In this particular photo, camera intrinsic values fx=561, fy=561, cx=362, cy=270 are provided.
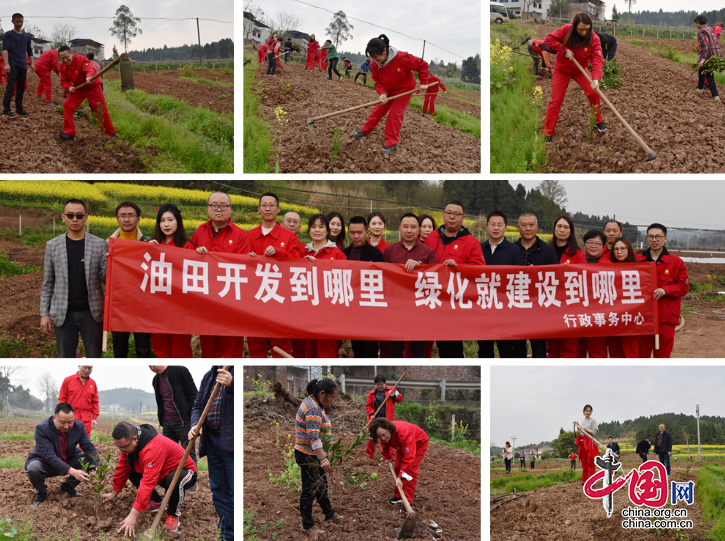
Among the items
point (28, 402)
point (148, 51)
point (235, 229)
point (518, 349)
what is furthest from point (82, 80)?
point (518, 349)

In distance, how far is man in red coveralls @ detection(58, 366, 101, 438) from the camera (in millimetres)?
5633

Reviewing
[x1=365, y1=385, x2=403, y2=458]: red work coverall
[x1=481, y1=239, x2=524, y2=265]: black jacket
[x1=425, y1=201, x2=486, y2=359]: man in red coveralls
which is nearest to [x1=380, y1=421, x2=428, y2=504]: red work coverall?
[x1=365, y1=385, x2=403, y2=458]: red work coverall

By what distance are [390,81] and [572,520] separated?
5643mm

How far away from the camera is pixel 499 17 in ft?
25.0

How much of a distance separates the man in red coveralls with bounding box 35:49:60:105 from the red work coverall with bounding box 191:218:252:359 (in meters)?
4.15

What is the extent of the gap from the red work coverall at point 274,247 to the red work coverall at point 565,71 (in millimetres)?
4147

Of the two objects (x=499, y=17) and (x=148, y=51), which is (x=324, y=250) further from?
(x=148, y=51)

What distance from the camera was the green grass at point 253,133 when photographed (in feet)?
24.2

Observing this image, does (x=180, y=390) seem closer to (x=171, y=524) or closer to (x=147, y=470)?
(x=147, y=470)

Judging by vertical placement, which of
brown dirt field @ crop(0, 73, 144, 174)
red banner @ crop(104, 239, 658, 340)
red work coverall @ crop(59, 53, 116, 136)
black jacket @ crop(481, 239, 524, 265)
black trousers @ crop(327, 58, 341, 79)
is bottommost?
red banner @ crop(104, 239, 658, 340)

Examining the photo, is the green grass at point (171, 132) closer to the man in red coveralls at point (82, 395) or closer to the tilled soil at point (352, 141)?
the tilled soil at point (352, 141)

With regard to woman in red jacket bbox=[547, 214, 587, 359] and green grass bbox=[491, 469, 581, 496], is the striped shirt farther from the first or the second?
woman in red jacket bbox=[547, 214, 587, 359]

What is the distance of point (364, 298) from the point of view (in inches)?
218

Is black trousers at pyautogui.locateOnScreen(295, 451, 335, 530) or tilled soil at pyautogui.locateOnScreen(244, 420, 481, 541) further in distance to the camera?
tilled soil at pyautogui.locateOnScreen(244, 420, 481, 541)
